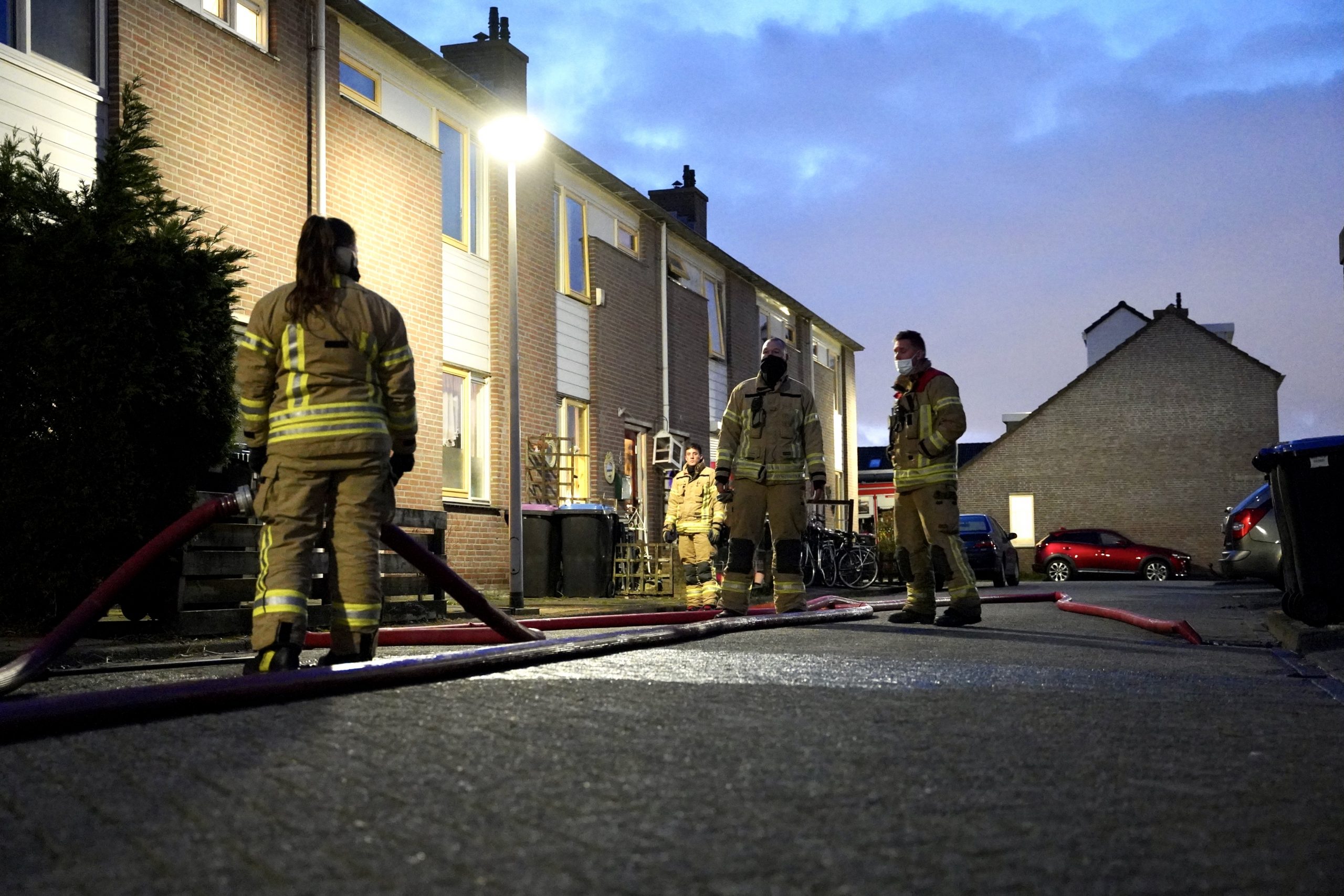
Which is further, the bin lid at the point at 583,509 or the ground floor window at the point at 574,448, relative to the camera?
the ground floor window at the point at 574,448

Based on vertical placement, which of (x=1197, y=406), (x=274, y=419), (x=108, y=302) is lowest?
(x=274, y=419)

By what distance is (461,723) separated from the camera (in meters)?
4.30

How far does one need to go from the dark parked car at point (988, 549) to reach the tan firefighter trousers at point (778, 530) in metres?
17.2

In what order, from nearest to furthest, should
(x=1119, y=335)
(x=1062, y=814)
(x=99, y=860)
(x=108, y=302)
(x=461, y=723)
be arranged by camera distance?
(x=99, y=860) → (x=1062, y=814) → (x=461, y=723) → (x=108, y=302) → (x=1119, y=335)

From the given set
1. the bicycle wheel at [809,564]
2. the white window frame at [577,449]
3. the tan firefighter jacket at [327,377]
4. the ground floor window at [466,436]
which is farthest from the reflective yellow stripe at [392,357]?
the bicycle wheel at [809,564]

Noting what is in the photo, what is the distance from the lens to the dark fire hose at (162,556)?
600 cm

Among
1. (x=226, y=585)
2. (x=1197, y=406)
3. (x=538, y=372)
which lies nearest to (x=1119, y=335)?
(x=1197, y=406)

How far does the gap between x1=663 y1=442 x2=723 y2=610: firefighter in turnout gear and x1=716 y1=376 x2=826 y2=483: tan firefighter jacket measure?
11.8 ft

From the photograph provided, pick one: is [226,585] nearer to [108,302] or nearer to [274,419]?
[108,302]

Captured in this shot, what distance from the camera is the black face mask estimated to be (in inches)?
452

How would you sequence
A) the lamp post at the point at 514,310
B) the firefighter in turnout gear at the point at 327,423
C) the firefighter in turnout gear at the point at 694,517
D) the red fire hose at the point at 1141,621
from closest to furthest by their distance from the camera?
the firefighter in turnout gear at the point at 327,423
the red fire hose at the point at 1141,621
the firefighter in turnout gear at the point at 694,517
the lamp post at the point at 514,310

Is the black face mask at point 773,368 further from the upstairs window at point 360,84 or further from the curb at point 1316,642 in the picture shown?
the upstairs window at point 360,84

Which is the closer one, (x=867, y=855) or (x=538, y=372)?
(x=867, y=855)

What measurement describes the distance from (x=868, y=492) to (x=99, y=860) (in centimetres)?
5477
